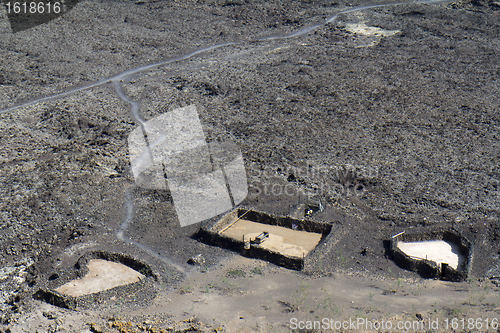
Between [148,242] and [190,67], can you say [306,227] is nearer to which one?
[148,242]

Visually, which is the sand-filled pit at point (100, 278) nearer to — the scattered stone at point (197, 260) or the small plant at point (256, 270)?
the scattered stone at point (197, 260)

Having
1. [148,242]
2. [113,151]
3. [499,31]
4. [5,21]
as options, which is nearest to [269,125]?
[113,151]

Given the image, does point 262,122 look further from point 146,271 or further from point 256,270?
point 146,271

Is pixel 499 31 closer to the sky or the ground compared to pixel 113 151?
closer to the sky

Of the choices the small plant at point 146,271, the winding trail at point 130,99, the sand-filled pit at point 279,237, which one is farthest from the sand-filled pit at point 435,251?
the small plant at point 146,271

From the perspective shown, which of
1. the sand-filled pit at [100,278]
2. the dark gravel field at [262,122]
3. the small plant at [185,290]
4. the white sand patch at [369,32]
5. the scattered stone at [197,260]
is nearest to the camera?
the small plant at [185,290]

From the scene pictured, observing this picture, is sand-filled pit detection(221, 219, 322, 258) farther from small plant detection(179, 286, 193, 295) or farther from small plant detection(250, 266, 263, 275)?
small plant detection(179, 286, 193, 295)

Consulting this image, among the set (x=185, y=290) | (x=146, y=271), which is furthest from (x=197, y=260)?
(x=146, y=271)
